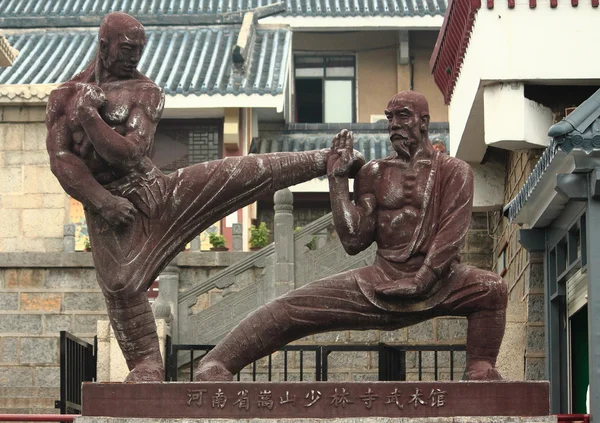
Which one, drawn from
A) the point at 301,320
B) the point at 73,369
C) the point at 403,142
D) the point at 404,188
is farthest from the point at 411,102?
the point at 73,369

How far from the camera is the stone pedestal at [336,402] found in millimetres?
11141

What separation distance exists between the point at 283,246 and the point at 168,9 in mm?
13666

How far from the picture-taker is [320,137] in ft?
101

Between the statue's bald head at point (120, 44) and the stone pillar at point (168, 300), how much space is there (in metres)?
8.68

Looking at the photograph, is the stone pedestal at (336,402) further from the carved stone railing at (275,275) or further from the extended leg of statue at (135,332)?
the carved stone railing at (275,275)

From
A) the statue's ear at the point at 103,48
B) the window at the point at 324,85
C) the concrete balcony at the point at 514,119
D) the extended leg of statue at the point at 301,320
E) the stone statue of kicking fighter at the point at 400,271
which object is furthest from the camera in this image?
the window at the point at 324,85

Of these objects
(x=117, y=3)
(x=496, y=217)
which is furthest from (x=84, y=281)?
(x=117, y=3)

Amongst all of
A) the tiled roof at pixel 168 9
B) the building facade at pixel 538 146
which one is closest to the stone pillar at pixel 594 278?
the building facade at pixel 538 146

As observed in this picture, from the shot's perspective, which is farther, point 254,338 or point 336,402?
point 254,338

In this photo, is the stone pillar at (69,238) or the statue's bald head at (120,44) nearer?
the statue's bald head at (120,44)

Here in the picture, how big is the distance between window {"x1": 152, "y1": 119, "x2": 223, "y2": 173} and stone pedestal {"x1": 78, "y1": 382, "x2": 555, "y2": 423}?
17.9m

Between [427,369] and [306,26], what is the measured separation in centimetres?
1343

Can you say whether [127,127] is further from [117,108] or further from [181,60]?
[181,60]

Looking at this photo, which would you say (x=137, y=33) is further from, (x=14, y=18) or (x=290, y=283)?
(x=14, y=18)
